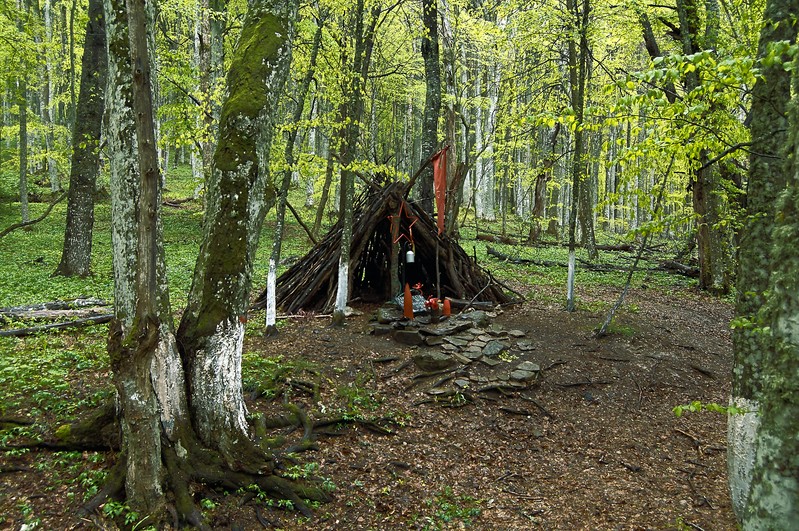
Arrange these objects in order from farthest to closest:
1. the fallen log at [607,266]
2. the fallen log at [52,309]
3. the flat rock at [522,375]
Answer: the fallen log at [607,266] → the fallen log at [52,309] → the flat rock at [522,375]

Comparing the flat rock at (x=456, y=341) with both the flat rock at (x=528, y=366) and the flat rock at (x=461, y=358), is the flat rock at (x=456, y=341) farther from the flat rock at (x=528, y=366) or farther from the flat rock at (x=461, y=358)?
the flat rock at (x=528, y=366)

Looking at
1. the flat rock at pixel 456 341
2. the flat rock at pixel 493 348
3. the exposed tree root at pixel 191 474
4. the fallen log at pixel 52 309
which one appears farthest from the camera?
the flat rock at pixel 456 341

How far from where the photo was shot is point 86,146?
30.2 feet

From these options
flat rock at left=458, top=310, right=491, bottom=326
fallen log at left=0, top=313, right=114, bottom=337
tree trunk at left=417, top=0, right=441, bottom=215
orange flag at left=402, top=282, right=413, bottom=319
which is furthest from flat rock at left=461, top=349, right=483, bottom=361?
fallen log at left=0, top=313, right=114, bottom=337

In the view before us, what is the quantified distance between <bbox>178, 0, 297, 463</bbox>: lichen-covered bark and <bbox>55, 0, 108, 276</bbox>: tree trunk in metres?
6.36

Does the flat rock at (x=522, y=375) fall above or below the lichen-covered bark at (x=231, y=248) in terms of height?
below

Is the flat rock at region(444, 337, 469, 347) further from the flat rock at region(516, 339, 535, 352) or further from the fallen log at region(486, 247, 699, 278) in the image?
the fallen log at region(486, 247, 699, 278)

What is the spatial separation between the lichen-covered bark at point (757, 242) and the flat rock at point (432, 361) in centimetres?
365

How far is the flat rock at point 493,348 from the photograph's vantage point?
7.42 meters

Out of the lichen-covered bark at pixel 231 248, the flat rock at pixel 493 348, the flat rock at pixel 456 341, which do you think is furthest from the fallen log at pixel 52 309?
the flat rock at pixel 493 348

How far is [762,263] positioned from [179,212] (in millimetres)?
20252

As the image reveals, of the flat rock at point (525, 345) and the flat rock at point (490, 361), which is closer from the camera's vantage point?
the flat rock at point (490, 361)

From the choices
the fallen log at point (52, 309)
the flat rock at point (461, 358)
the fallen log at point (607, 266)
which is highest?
the fallen log at point (607, 266)

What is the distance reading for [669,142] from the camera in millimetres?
5211
